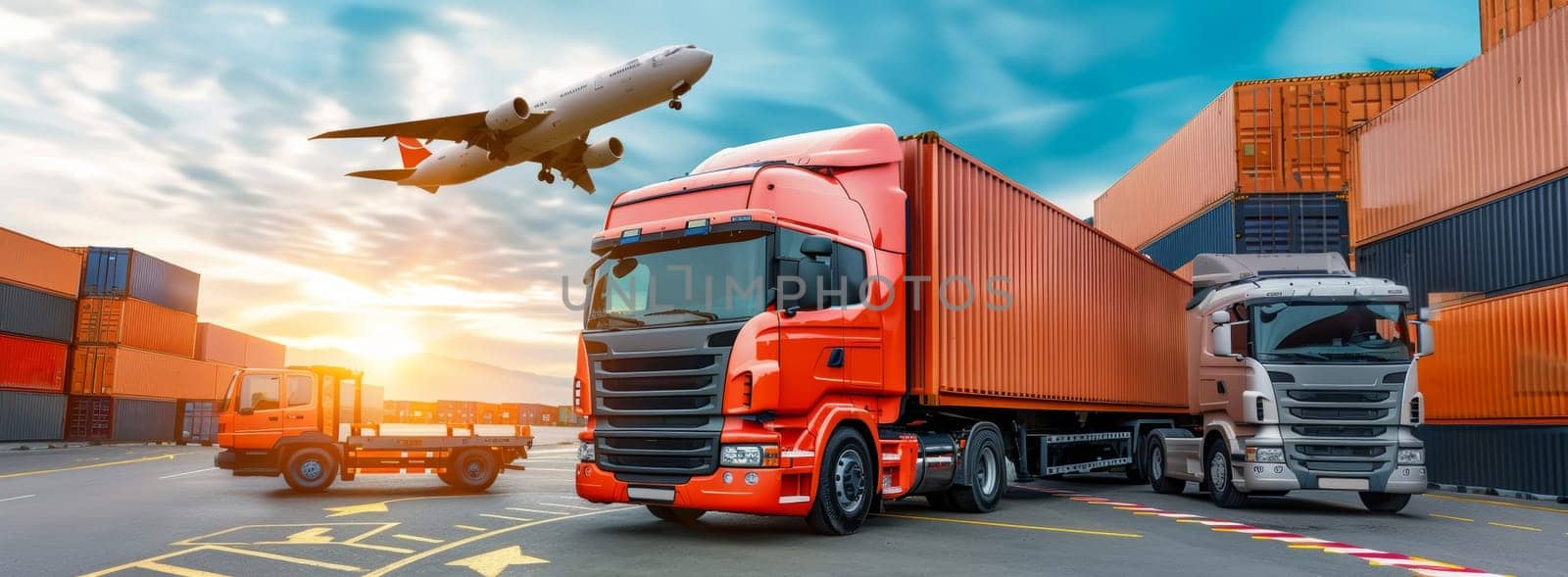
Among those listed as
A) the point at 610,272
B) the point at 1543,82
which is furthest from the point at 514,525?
the point at 1543,82

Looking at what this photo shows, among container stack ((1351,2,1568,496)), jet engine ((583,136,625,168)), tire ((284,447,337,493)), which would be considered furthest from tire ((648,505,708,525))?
jet engine ((583,136,625,168))

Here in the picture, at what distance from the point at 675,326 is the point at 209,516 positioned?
6993 mm

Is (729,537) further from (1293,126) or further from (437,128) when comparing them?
(437,128)

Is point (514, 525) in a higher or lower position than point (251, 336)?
lower

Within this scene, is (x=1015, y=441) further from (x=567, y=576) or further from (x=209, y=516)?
(x=209, y=516)

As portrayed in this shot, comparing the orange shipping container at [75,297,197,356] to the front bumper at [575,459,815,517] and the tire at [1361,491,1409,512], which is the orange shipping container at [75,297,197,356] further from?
the tire at [1361,491,1409,512]

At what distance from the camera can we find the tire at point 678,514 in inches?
437

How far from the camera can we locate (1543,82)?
17.0m

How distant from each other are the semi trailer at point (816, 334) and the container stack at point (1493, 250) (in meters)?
6.75

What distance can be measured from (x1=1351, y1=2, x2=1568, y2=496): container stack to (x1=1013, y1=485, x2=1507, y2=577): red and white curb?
306 inches

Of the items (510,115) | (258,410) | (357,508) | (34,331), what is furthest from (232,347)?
(357,508)

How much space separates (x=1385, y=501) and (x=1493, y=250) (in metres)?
7.45

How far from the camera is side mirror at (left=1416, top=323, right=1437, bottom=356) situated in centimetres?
1263

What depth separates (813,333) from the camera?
30.6 feet
